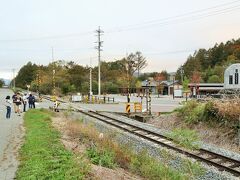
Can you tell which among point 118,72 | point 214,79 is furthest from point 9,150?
point 118,72

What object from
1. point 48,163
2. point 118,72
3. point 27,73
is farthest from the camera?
point 27,73

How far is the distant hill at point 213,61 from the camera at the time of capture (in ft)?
316

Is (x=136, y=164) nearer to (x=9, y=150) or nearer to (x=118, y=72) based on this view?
(x=9, y=150)

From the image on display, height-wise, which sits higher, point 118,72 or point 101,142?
point 118,72

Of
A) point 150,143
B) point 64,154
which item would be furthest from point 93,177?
point 150,143

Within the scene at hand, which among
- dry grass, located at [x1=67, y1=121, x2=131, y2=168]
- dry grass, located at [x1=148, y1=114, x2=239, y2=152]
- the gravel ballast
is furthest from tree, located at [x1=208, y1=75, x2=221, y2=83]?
dry grass, located at [x1=67, y1=121, x2=131, y2=168]

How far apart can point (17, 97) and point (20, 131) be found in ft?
38.7

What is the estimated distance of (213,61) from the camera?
116812mm

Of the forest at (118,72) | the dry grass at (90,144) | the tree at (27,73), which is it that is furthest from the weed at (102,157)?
the tree at (27,73)

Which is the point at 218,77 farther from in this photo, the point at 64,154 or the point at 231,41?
the point at 64,154

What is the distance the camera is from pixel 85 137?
16281 mm

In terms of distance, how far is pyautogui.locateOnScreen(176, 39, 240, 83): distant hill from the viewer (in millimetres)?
96438

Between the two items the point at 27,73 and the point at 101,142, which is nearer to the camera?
the point at 101,142

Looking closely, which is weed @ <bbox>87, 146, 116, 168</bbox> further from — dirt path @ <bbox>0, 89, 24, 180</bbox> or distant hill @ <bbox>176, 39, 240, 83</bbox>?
distant hill @ <bbox>176, 39, 240, 83</bbox>
